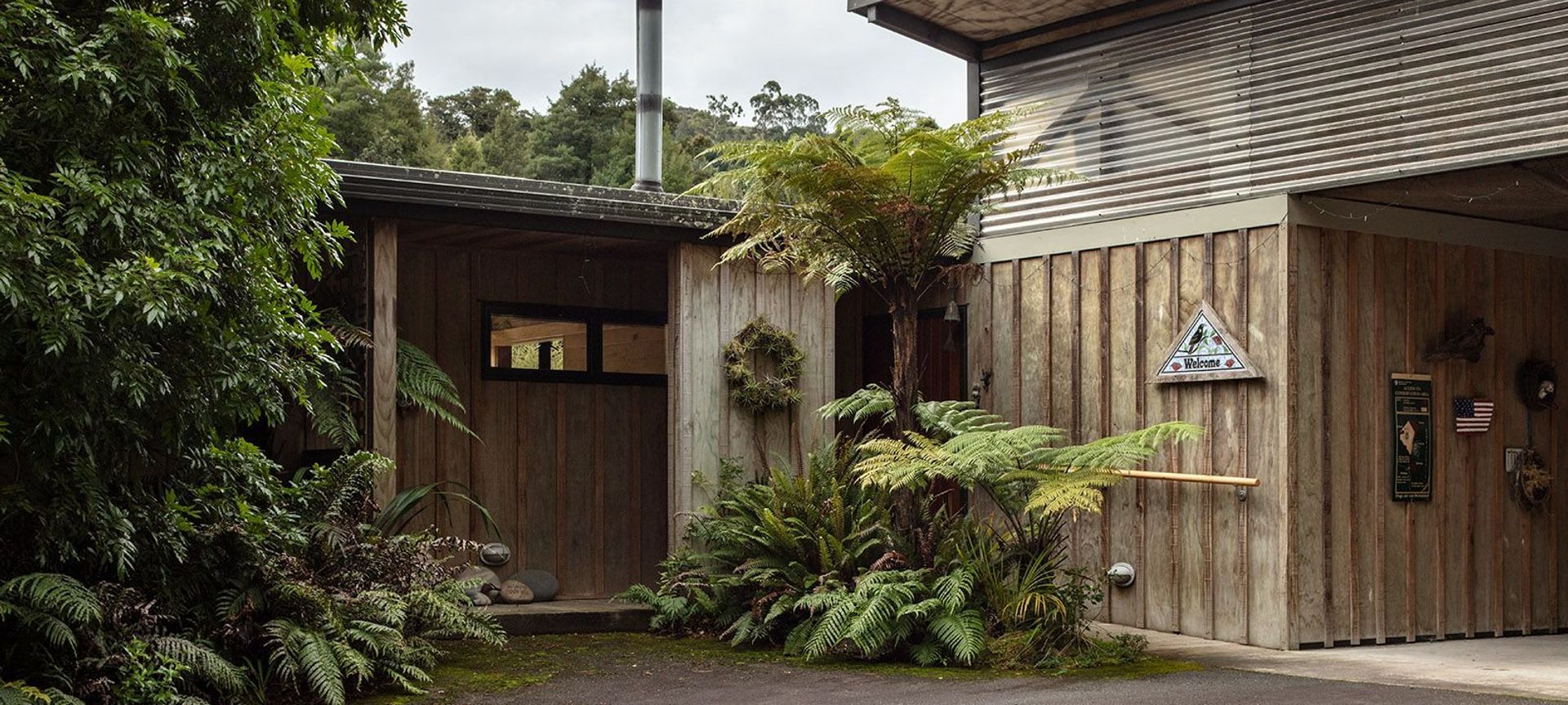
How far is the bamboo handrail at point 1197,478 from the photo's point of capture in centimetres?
913

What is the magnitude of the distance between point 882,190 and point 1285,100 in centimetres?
267

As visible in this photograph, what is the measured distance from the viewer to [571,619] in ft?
32.2

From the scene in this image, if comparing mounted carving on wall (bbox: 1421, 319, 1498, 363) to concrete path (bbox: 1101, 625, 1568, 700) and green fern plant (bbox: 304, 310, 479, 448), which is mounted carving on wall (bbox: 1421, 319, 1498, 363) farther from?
green fern plant (bbox: 304, 310, 479, 448)

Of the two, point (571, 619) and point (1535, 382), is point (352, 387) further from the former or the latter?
point (1535, 382)

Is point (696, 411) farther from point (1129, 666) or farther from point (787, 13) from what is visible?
point (787, 13)

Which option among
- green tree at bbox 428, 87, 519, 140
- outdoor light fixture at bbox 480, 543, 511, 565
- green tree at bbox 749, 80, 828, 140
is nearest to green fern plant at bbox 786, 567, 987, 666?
outdoor light fixture at bbox 480, 543, 511, 565

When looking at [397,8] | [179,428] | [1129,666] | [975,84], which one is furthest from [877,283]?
[179,428]

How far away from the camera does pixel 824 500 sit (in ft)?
30.5

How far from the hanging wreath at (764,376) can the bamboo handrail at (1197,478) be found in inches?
97.0

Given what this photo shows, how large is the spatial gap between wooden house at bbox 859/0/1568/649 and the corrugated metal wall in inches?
0.6

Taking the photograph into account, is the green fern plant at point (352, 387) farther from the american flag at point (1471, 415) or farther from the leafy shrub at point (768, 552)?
the american flag at point (1471, 415)

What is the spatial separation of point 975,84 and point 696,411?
10.9ft

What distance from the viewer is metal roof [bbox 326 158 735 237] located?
9102 mm

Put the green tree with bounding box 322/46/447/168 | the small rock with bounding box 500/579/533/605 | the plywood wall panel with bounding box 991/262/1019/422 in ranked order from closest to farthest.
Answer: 1. the small rock with bounding box 500/579/533/605
2. the plywood wall panel with bounding box 991/262/1019/422
3. the green tree with bounding box 322/46/447/168
